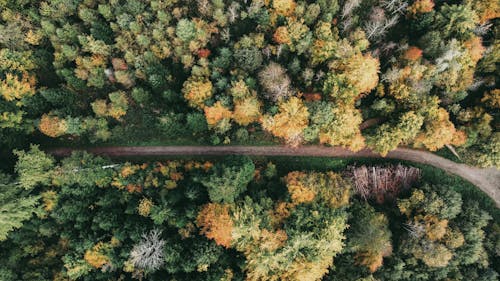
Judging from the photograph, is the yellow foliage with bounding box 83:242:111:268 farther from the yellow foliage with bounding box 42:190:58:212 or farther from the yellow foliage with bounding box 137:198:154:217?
the yellow foliage with bounding box 42:190:58:212

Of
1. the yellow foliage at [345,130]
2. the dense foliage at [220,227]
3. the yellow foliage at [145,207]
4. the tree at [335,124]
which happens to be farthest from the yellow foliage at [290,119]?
the yellow foliage at [145,207]

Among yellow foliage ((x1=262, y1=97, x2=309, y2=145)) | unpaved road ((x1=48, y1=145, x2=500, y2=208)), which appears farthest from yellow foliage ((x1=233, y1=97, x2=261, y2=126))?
unpaved road ((x1=48, y1=145, x2=500, y2=208))

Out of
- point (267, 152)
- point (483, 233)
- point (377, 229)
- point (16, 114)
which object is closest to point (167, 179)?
point (267, 152)

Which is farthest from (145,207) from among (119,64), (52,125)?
(119,64)

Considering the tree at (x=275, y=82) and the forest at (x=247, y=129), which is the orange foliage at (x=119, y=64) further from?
the tree at (x=275, y=82)

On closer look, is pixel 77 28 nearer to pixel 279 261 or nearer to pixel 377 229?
pixel 279 261

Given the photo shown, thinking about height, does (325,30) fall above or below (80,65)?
above

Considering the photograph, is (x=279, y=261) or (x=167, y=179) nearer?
(x=279, y=261)
